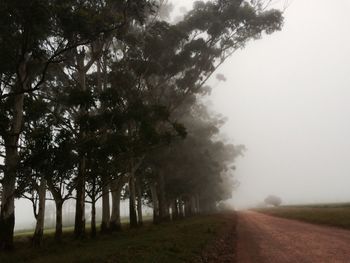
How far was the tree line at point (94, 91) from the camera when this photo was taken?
18.5m

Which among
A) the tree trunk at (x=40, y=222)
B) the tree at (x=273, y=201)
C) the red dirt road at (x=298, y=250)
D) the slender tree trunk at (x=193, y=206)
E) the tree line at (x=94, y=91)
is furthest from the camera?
the tree at (x=273, y=201)

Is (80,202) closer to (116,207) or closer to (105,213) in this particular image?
(105,213)

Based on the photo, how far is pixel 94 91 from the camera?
29.8m

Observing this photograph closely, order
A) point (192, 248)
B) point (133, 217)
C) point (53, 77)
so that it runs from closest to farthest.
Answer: point (192, 248), point (53, 77), point (133, 217)

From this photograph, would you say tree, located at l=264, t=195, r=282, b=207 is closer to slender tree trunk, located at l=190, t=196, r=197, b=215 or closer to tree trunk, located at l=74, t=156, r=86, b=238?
slender tree trunk, located at l=190, t=196, r=197, b=215

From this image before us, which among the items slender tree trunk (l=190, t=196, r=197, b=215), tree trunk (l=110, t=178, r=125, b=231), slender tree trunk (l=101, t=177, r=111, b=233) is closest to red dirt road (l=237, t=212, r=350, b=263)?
slender tree trunk (l=101, t=177, r=111, b=233)

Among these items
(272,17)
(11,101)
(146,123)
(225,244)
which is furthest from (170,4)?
(225,244)

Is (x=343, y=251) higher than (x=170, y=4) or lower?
lower

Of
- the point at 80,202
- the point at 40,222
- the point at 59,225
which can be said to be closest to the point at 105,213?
the point at 80,202

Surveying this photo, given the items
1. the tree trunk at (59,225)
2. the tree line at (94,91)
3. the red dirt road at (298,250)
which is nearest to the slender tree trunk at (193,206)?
the tree line at (94,91)

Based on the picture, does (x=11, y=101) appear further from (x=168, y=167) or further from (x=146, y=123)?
(x=168, y=167)

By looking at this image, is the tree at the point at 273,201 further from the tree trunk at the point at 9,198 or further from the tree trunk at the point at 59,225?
the tree trunk at the point at 9,198

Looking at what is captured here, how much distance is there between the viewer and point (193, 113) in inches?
2206

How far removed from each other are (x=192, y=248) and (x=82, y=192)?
1065cm
